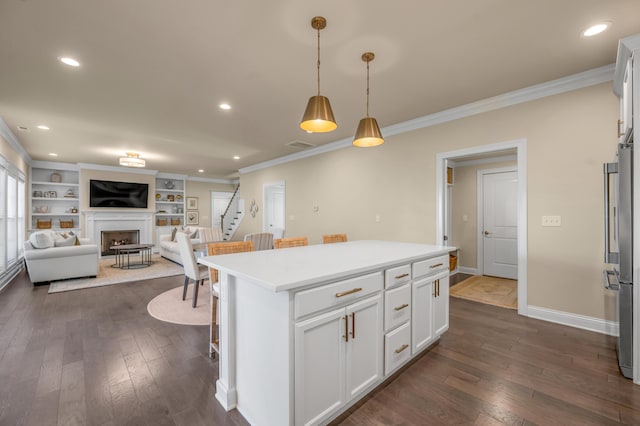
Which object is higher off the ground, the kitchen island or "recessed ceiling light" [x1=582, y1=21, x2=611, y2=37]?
"recessed ceiling light" [x1=582, y1=21, x2=611, y2=37]

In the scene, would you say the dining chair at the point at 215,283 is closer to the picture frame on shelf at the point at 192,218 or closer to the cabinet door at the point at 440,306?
the cabinet door at the point at 440,306

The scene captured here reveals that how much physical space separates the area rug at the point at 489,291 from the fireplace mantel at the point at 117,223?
8.82 meters

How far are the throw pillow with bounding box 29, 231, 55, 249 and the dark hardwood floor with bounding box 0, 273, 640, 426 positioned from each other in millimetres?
2089

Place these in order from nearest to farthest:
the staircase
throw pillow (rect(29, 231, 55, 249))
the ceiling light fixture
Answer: throw pillow (rect(29, 231, 55, 249)), the ceiling light fixture, the staircase

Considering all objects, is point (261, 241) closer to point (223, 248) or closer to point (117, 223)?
point (223, 248)

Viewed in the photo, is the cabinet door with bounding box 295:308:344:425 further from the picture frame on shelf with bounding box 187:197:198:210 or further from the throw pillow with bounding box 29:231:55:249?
the picture frame on shelf with bounding box 187:197:198:210

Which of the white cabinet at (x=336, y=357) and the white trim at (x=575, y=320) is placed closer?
the white cabinet at (x=336, y=357)

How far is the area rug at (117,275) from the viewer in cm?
469

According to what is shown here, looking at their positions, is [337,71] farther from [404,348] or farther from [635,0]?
[404,348]

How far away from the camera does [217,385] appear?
185 cm

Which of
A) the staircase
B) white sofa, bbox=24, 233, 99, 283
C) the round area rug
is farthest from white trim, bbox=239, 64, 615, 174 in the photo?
the staircase

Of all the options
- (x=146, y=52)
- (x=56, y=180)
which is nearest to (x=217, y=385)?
(x=146, y=52)

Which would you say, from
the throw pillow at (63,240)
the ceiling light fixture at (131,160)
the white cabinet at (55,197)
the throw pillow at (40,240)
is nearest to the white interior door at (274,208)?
the ceiling light fixture at (131,160)

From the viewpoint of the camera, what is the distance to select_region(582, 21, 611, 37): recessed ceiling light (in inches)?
83.2
